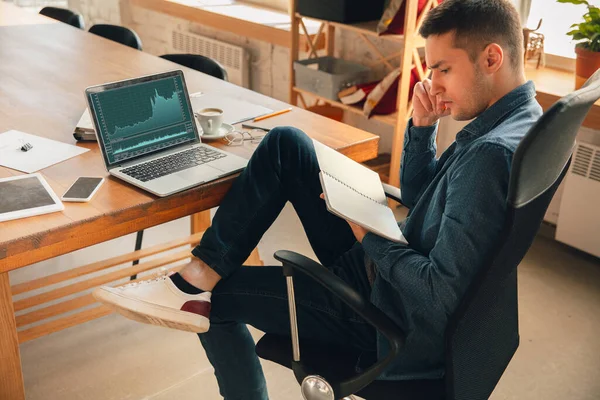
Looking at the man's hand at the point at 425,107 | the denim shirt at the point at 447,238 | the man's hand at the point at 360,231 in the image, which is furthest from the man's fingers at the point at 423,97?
the man's hand at the point at 360,231

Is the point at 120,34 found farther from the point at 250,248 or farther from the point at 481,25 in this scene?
the point at 481,25

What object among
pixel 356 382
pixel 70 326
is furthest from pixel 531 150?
pixel 70 326

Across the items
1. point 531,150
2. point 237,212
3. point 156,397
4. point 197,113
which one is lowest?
point 156,397

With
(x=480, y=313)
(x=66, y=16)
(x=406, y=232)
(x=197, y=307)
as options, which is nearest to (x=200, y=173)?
(x=197, y=307)

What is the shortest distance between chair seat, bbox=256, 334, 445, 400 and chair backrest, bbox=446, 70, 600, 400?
0.07m

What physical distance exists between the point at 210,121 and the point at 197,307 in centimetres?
58

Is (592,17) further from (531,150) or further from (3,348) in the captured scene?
(3,348)

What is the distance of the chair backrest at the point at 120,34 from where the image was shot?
323cm

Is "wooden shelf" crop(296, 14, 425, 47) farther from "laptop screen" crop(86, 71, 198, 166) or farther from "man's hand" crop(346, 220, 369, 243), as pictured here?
Result: "man's hand" crop(346, 220, 369, 243)

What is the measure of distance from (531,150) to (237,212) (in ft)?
2.63

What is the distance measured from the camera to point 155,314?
1.60 metres

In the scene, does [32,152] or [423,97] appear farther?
[32,152]

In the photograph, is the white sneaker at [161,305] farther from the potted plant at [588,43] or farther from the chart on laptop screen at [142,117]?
the potted plant at [588,43]

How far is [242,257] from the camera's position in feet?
5.52
